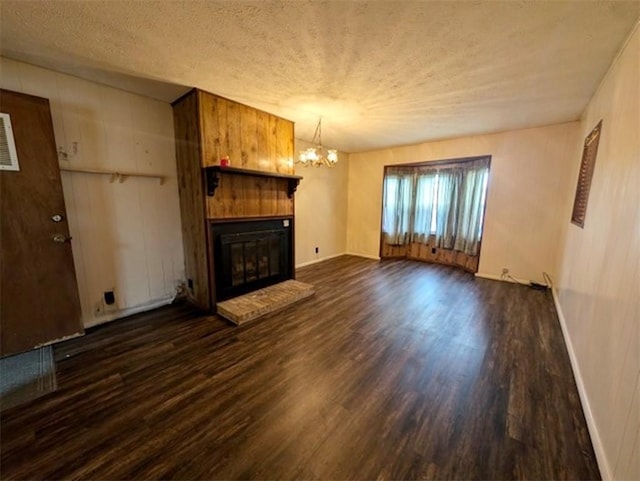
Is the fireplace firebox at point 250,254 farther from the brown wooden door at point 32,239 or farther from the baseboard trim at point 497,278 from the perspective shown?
the baseboard trim at point 497,278

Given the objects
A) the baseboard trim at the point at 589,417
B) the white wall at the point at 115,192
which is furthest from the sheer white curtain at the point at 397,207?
the white wall at the point at 115,192

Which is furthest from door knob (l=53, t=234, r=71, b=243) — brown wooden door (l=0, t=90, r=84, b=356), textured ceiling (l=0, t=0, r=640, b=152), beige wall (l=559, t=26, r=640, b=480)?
beige wall (l=559, t=26, r=640, b=480)

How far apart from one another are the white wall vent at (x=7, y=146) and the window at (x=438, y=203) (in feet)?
17.7

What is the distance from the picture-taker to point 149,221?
120 inches

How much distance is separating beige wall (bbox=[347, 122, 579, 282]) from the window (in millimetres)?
189

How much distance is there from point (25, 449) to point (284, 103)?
11.4ft

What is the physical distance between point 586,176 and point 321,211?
401cm

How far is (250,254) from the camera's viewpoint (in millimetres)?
3418

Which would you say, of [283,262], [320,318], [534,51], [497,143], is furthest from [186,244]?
[497,143]

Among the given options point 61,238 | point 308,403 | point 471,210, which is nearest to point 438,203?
point 471,210

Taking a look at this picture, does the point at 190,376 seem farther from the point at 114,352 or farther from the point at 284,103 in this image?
the point at 284,103

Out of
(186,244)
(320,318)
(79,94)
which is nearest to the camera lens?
(79,94)

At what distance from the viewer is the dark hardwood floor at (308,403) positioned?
1325mm

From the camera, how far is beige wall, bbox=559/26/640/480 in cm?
117
